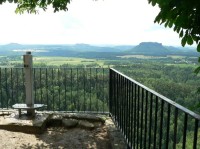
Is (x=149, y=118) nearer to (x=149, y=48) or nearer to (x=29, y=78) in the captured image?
(x=29, y=78)

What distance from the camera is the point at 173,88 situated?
115ft

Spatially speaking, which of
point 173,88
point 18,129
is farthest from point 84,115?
point 173,88

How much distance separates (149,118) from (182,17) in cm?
202

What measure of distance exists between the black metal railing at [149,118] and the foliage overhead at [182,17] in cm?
63

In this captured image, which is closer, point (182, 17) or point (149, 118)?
point (182, 17)

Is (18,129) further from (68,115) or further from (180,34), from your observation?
(180,34)

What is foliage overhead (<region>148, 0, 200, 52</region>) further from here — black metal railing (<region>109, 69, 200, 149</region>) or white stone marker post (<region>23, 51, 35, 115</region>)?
white stone marker post (<region>23, 51, 35, 115</region>)

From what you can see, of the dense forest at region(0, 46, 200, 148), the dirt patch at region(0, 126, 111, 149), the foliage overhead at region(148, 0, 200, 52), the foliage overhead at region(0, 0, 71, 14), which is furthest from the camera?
the foliage overhead at region(0, 0, 71, 14)

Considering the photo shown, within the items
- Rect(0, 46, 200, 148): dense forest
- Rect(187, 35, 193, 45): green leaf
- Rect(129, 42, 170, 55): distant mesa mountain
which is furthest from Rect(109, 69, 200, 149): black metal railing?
Rect(129, 42, 170, 55): distant mesa mountain

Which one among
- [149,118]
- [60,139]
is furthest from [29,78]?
[149,118]

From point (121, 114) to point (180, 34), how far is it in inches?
155

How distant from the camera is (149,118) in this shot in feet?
11.4

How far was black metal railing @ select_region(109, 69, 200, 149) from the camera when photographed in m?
2.49

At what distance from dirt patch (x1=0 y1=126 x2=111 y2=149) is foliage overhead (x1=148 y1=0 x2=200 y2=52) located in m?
4.48
